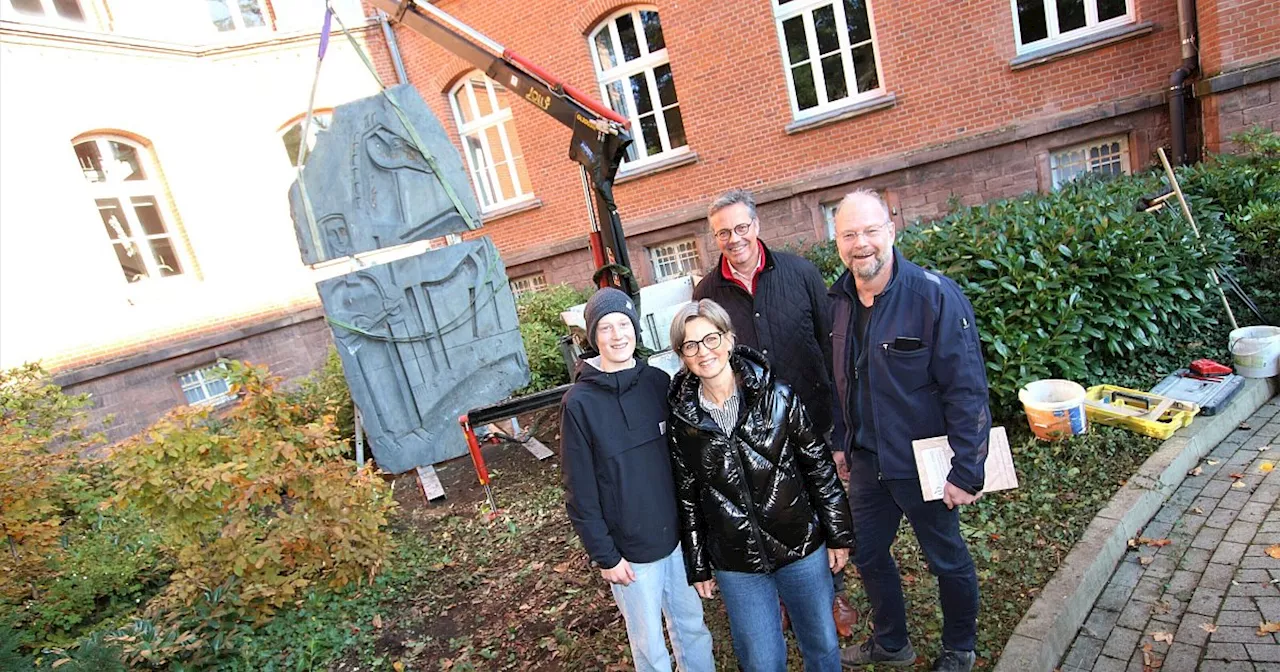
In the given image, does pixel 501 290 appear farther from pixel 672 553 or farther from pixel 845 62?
pixel 845 62

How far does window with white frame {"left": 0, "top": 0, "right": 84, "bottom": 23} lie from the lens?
895 cm

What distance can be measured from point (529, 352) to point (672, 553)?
590cm

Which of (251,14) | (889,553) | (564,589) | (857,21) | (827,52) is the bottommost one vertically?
(564,589)

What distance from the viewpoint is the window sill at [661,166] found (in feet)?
32.9

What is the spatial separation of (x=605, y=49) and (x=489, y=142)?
304 centimetres

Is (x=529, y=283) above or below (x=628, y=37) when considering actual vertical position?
below

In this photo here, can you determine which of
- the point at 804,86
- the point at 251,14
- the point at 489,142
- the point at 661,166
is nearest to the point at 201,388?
the point at 489,142

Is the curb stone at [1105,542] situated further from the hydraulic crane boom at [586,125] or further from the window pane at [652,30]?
the window pane at [652,30]

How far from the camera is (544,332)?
8445 mm

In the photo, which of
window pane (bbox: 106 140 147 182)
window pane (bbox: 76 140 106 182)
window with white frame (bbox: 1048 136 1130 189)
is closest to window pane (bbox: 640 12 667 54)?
window with white frame (bbox: 1048 136 1130 189)

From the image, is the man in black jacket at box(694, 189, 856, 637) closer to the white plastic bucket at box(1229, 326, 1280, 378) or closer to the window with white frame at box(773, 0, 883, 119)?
the white plastic bucket at box(1229, 326, 1280, 378)

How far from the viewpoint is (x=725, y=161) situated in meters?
9.85

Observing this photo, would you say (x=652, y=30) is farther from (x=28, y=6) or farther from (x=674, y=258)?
(x=28, y=6)

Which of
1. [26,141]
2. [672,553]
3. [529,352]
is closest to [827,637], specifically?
[672,553]
